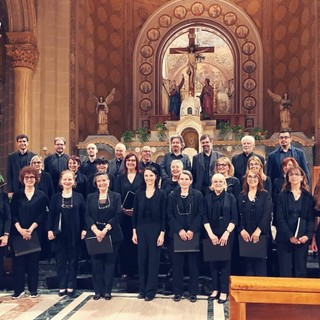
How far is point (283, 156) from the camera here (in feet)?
20.8

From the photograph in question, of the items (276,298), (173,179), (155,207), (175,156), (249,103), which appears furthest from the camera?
(249,103)

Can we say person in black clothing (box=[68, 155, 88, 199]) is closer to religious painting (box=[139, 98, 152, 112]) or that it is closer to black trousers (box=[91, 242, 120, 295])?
black trousers (box=[91, 242, 120, 295])

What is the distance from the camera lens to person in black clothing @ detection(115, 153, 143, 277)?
593cm

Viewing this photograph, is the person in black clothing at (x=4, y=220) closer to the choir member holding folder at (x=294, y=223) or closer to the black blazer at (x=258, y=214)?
the black blazer at (x=258, y=214)

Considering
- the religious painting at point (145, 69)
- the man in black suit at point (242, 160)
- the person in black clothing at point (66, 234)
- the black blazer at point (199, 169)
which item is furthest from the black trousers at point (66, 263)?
the religious painting at point (145, 69)

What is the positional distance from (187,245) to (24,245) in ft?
5.82

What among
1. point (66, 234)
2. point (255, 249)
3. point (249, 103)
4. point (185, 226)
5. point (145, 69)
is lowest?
point (255, 249)

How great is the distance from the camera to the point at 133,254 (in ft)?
20.3

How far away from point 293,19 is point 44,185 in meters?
10.8

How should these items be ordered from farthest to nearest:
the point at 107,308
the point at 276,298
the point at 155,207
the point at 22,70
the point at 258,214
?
the point at 22,70
the point at 155,207
the point at 258,214
the point at 107,308
the point at 276,298

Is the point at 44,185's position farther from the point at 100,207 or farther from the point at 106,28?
the point at 106,28

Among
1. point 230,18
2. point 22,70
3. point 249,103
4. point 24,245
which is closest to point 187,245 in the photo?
point 24,245

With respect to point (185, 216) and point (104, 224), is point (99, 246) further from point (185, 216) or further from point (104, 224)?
point (185, 216)

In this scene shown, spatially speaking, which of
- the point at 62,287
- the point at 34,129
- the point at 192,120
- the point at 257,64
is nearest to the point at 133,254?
the point at 62,287
